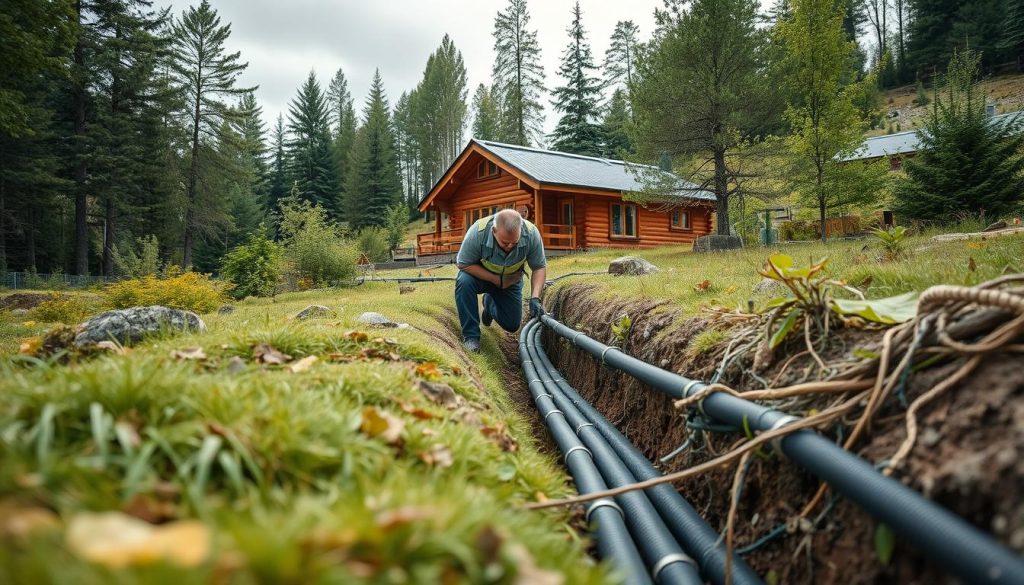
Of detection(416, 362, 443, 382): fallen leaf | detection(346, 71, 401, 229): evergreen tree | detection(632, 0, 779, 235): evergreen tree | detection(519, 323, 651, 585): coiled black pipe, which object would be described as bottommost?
detection(519, 323, 651, 585): coiled black pipe

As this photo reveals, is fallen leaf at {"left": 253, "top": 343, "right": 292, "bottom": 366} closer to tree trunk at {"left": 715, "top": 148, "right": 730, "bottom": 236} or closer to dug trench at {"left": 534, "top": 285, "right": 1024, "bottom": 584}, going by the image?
dug trench at {"left": 534, "top": 285, "right": 1024, "bottom": 584}

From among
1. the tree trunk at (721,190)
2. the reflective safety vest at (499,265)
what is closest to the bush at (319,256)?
the reflective safety vest at (499,265)

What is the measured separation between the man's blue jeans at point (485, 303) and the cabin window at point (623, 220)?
16154 millimetres

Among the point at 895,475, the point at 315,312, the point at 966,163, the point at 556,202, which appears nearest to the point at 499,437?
the point at 895,475

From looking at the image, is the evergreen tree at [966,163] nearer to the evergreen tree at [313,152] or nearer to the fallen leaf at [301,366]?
the fallen leaf at [301,366]

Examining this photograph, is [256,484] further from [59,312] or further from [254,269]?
[254,269]

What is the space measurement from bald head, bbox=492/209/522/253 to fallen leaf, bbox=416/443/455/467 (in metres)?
3.98

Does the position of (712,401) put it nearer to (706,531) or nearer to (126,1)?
(706,531)

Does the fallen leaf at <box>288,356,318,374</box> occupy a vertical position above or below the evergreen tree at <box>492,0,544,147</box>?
below

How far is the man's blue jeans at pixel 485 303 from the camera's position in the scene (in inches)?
228

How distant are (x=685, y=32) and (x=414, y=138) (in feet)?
150

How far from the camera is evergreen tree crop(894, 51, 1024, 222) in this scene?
403 inches

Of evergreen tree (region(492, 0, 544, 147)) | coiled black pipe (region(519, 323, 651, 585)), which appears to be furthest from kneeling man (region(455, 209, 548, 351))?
evergreen tree (region(492, 0, 544, 147))

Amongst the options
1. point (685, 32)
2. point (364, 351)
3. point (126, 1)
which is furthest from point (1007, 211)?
point (126, 1)
